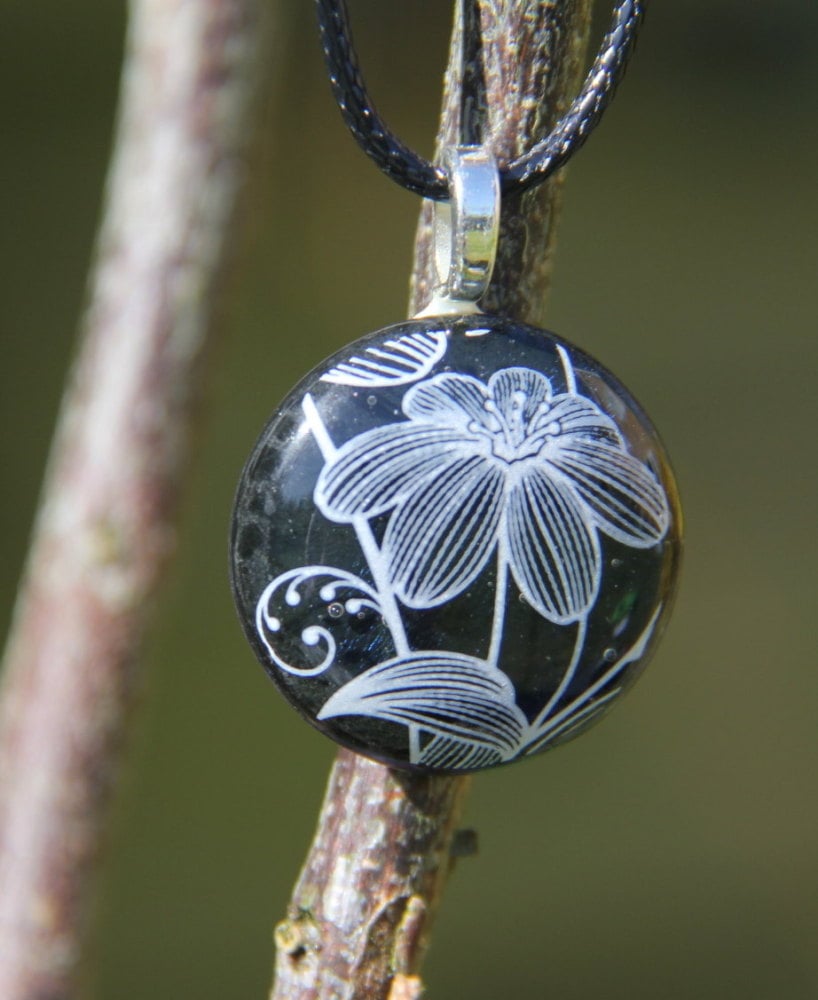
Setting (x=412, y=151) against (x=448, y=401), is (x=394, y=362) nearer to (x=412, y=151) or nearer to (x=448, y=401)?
(x=448, y=401)

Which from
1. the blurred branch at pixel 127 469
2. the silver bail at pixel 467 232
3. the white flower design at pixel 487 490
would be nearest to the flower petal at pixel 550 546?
the white flower design at pixel 487 490

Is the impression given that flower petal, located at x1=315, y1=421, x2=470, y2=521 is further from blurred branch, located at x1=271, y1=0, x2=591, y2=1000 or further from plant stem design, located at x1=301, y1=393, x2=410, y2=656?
blurred branch, located at x1=271, y1=0, x2=591, y2=1000

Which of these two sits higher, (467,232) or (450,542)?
(467,232)

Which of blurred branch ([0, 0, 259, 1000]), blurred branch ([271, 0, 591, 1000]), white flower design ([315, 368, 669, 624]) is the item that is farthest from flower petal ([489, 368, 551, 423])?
blurred branch ([0, 0, 259, 1000])

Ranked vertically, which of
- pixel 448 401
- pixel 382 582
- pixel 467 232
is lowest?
pixel 382 582

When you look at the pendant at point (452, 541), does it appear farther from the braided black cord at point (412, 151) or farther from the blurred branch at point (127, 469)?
the blurred branch at point (127, 469)

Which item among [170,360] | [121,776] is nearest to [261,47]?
[170,360]

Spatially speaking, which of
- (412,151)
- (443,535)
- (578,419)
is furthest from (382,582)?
(412,151)
